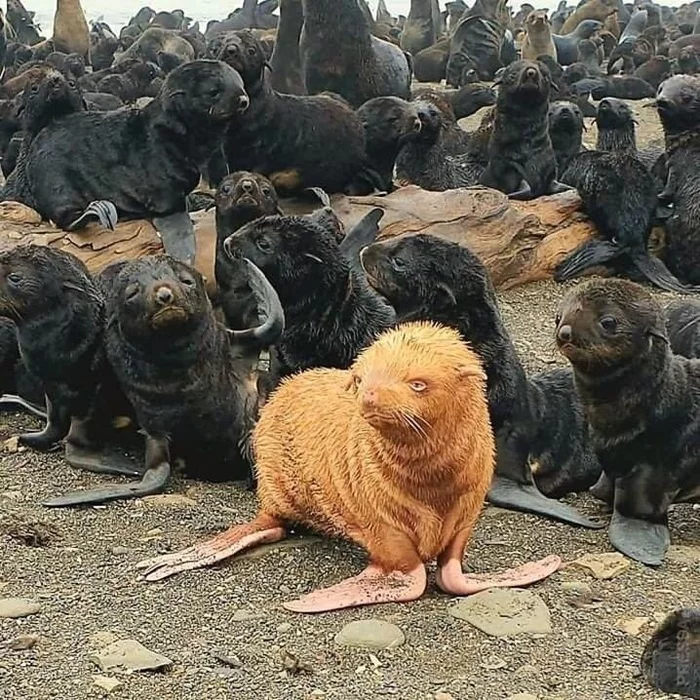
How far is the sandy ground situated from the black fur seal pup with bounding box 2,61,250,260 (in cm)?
301

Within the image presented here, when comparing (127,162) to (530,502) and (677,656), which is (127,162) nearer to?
(530,502)

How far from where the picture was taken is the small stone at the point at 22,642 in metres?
3.39

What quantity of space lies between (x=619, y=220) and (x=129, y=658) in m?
6.11

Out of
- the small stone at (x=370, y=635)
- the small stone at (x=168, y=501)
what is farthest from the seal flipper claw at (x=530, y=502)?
the small stone at (x=370, y=635)

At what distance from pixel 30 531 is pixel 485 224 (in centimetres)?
448

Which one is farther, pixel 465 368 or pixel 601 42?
pixel 601 42

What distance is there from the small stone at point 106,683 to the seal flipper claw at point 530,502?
6.44 feet

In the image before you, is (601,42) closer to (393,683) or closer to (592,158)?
(592,158)

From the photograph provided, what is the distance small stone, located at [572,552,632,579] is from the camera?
411cm

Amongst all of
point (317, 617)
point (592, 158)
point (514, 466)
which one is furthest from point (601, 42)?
point (317, 617)

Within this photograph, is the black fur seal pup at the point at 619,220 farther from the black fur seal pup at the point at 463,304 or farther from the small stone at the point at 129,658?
the small stone at the point at 129,658

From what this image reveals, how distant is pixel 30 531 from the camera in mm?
4312

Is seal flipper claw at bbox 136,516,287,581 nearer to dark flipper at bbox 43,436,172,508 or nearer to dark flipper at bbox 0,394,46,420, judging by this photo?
dark flipper at bbox 43,436,172,508

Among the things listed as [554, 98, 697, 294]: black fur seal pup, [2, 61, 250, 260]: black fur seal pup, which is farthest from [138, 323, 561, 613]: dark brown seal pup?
[554, 98, 697, 294]: black fur seal pup
